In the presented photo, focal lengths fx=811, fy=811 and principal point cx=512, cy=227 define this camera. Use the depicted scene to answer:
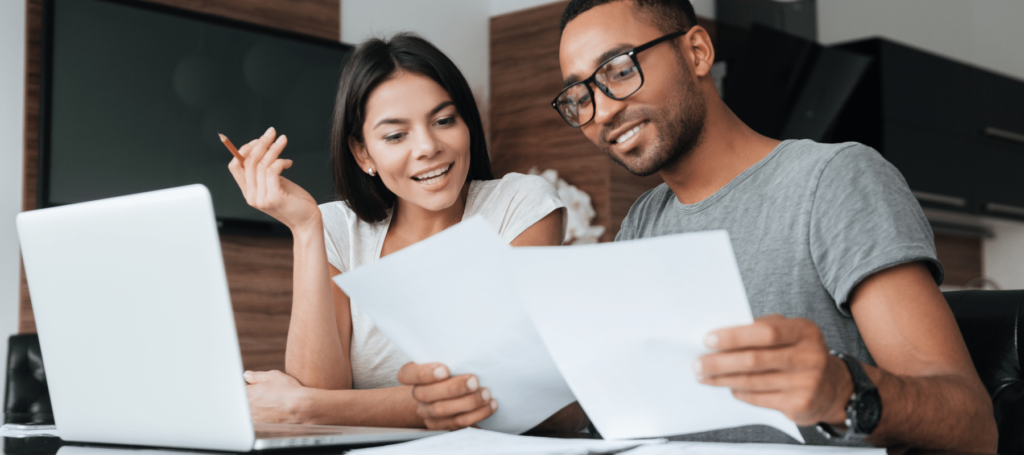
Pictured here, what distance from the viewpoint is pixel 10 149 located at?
8.02 feet

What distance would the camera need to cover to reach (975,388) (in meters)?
0.75

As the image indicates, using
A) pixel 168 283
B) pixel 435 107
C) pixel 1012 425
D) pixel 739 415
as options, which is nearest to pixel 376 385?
pixel 435 107

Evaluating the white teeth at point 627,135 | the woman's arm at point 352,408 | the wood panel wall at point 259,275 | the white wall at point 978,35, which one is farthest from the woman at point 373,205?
the white wall at point 978,35

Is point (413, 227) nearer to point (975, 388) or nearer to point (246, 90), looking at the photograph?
point (975, 388)

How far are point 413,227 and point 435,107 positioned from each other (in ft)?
0.81

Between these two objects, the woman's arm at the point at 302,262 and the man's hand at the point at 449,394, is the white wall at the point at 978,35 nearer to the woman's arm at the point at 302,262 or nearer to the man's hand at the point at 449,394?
the woman's arm at the point at 302,262

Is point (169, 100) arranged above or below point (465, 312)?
above

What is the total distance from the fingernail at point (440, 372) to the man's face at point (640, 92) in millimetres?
412

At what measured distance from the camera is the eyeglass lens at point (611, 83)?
1.01 meters

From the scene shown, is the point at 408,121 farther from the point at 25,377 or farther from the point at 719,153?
the point at 25,377

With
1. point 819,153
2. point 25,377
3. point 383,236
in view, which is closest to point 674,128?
point 819,153

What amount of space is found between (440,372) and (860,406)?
15.3 inches

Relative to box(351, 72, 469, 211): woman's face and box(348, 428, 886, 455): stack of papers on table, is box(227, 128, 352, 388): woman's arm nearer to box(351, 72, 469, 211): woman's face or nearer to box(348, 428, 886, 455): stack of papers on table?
box(351, 72, 469, 211): woman's face

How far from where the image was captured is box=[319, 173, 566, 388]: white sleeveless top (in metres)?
1.35
